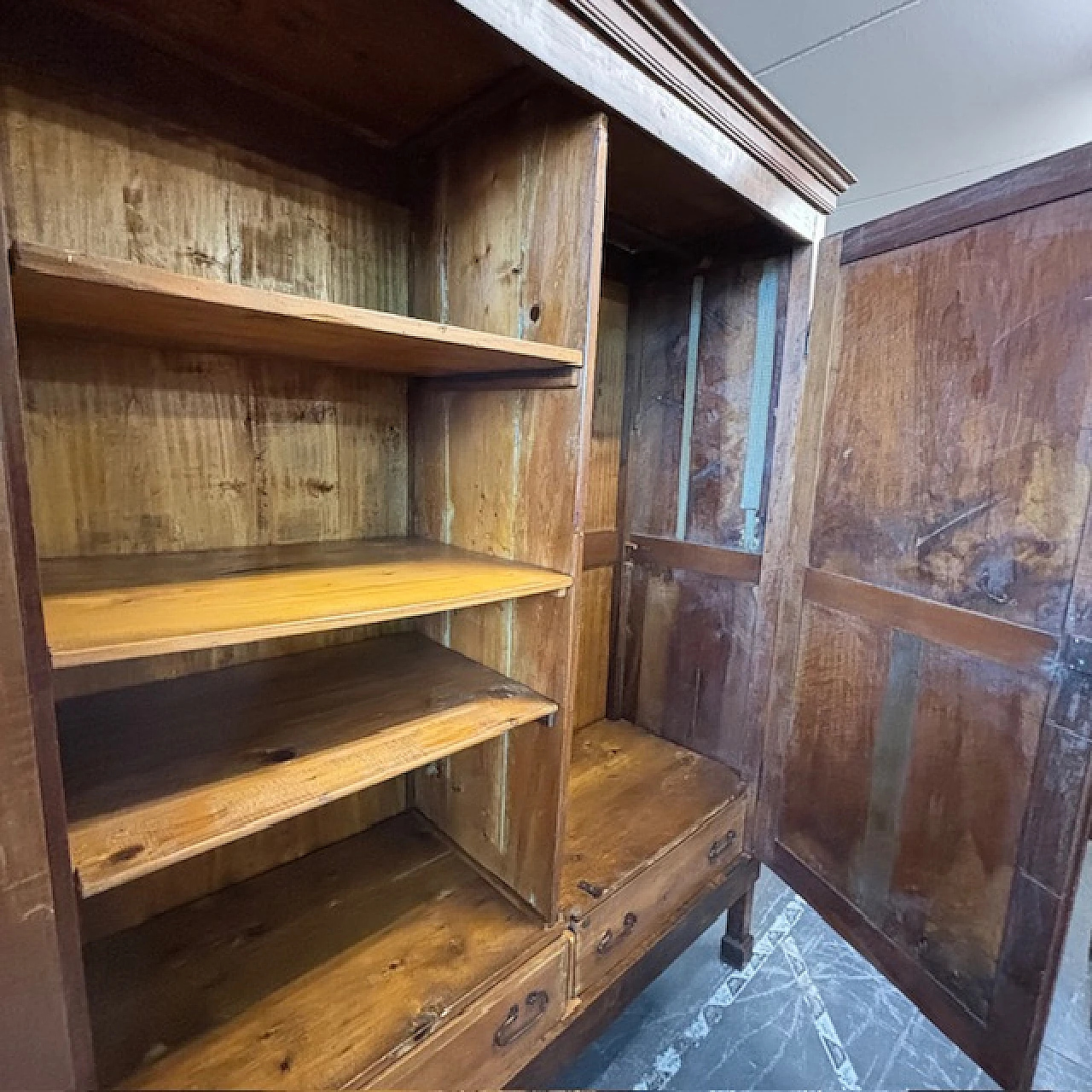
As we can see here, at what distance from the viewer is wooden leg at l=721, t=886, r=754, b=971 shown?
162 centimetres

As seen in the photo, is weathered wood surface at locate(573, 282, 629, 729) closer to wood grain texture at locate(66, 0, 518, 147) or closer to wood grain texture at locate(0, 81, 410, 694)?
wood grain texture at locate(0, 81, 410, 694)

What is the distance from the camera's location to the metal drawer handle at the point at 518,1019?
3.06 feet

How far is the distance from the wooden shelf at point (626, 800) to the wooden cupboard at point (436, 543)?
2 centimetres

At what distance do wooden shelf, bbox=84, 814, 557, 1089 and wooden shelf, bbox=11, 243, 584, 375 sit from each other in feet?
2.95

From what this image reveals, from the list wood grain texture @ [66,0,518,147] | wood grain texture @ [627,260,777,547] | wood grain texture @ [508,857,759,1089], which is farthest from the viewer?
wood grain texture @ [627,260,777,547]

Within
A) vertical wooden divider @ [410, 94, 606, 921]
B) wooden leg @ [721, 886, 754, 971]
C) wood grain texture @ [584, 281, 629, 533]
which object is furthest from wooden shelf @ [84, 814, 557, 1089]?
wood grain texture @ [584, 281, 629, 533]

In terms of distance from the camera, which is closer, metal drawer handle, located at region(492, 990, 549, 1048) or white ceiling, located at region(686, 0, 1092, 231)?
metal drawer handle, located at region(492, 990, 549, 1048)

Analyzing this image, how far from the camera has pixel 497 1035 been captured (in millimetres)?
926

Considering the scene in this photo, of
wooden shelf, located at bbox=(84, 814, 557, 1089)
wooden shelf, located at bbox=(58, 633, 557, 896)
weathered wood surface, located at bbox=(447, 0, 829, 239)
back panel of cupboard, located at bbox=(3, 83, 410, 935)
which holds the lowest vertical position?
wooden shelf, located at bbox=(84, 814, 557, 1089)

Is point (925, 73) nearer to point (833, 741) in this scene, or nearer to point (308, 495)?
point (833, 741)

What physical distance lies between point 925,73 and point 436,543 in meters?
1.83

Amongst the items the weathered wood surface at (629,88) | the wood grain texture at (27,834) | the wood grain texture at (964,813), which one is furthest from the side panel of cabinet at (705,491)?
the wood grain texture at (27,834)

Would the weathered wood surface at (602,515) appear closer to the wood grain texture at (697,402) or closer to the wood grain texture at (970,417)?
the wood grain texture at (697,402)

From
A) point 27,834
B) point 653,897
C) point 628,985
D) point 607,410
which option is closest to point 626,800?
point 653,897
